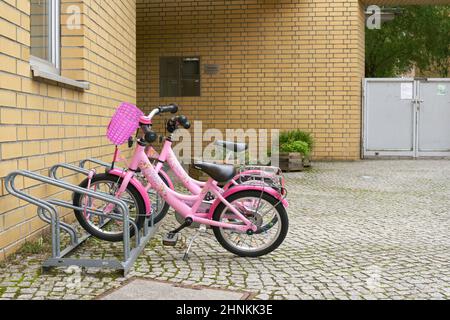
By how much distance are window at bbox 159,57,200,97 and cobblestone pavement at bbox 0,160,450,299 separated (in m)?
6.13

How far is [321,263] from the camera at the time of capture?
14.3ft

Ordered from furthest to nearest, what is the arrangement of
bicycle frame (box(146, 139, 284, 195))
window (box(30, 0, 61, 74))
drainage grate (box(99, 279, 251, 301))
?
window (box(30, 0, 61, 74)) → bicycle frame (box(146, 139, 284, 195)) → drainage grate (box(99, 279, 251, 301))

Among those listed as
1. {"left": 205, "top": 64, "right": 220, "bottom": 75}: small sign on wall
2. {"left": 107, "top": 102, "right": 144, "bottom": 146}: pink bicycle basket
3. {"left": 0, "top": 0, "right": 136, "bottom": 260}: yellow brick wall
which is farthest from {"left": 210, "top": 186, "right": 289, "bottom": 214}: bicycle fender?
{"left": 205, "top": 64, "right": 220, "bottom": 75}: small sign on wall

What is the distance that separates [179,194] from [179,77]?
8469mm

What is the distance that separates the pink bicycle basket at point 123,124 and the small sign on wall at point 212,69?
27.3 ft

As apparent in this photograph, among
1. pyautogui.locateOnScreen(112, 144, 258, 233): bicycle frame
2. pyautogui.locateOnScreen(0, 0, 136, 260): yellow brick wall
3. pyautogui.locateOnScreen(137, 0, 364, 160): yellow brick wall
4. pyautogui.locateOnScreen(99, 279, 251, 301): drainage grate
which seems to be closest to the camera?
pyautogui.locateOnScreen(99, 279, 251, 301): drainage grate

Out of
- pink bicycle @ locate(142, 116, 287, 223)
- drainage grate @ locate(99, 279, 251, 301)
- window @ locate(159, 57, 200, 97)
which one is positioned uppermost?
window @ locate(159, 57, 200, 97)

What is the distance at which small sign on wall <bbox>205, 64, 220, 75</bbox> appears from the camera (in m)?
12.5

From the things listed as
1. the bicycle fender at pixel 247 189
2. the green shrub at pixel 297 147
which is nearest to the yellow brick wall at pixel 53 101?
the bicycle fender at pixel 247 189

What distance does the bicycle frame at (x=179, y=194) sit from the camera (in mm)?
4422

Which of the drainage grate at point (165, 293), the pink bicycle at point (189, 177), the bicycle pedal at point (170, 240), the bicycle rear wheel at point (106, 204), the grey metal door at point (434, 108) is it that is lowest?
the drainage grate at point (165, 293)

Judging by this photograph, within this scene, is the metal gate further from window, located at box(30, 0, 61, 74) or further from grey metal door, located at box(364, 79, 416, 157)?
window, located at box(30, 0, 61, 74)

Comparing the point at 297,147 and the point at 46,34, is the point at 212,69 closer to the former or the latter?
the point at 297,147

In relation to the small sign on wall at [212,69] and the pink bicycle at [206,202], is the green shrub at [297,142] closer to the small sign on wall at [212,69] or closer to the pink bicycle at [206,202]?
the small sign on wall at [212,69]
